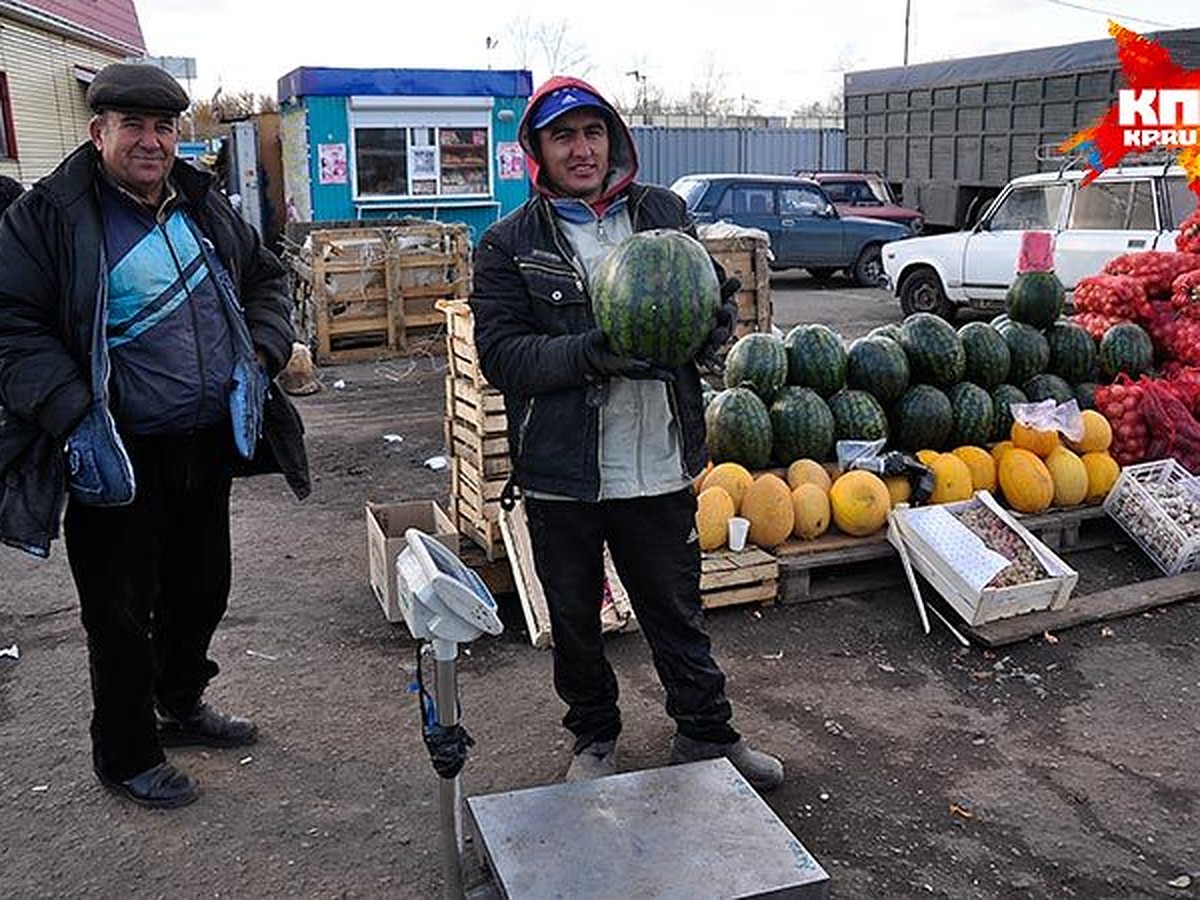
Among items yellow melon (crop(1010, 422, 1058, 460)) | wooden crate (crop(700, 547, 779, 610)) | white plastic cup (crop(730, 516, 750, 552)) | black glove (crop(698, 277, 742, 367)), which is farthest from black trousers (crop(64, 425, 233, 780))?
yellow melon (crop(1010, 422, 1058, 460))

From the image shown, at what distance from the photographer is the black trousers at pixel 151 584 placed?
3.25 m

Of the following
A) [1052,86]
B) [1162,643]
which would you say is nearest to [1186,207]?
[1052,86]

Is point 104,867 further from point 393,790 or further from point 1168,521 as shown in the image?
point 1168,521

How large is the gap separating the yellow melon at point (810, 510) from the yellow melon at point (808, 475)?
5 cm

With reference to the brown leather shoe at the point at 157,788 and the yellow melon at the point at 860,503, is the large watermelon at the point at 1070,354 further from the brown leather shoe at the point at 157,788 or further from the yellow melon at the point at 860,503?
the brown leather shoe at the point at 157,788

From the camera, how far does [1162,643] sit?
481 centimetres

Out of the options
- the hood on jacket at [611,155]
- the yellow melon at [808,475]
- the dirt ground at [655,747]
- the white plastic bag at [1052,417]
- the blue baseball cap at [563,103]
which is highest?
the blue baseball cap at [563,103]

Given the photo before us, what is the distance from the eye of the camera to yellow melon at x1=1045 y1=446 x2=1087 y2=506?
19.0ft

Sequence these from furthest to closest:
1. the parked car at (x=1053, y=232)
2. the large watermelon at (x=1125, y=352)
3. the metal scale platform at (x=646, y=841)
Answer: the parked car at (x=1053, y=232), the large watermelon at (x=1125, y=352), the metal scale platform at (x=646, y=841)

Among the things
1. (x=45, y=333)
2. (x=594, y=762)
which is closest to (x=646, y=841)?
(x=594, y=762)

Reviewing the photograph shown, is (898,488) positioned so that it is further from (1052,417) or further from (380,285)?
(380,285)

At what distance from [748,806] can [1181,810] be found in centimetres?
168

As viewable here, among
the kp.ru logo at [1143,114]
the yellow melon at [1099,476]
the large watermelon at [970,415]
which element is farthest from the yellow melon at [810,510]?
the kp.ru logo at [1143,114]

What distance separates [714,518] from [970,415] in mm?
1759
